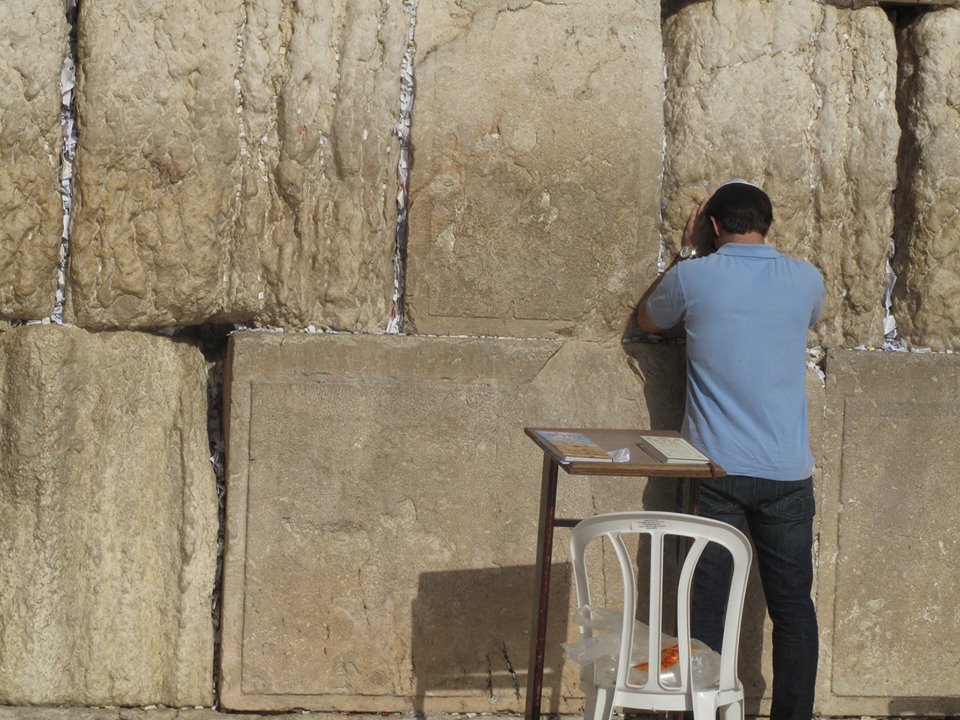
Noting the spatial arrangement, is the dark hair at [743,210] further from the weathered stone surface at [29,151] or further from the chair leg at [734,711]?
the weathered stone surface at [29,151]

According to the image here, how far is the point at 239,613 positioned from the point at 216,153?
1451mm

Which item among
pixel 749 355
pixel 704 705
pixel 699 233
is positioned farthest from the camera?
pixel 699 233

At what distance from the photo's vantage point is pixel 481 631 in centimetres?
418

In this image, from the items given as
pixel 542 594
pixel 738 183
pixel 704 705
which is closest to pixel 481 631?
pixel 542 594

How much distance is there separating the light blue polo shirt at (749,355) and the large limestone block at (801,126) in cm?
46

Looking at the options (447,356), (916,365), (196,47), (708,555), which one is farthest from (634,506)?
(196,47)

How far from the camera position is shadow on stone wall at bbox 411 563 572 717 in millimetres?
4145

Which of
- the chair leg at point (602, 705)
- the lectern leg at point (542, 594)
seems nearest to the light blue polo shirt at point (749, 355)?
the lectern leg at point (542, 594)

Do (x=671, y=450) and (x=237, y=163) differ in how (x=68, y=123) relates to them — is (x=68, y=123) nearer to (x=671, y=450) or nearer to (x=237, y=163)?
(x=237, y=163)

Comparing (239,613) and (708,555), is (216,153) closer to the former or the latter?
(239,613)

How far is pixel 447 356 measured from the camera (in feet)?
13.4

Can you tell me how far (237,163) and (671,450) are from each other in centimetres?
166

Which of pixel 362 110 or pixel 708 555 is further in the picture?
pixel 362 110

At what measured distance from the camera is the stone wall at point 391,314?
13.2 ft
